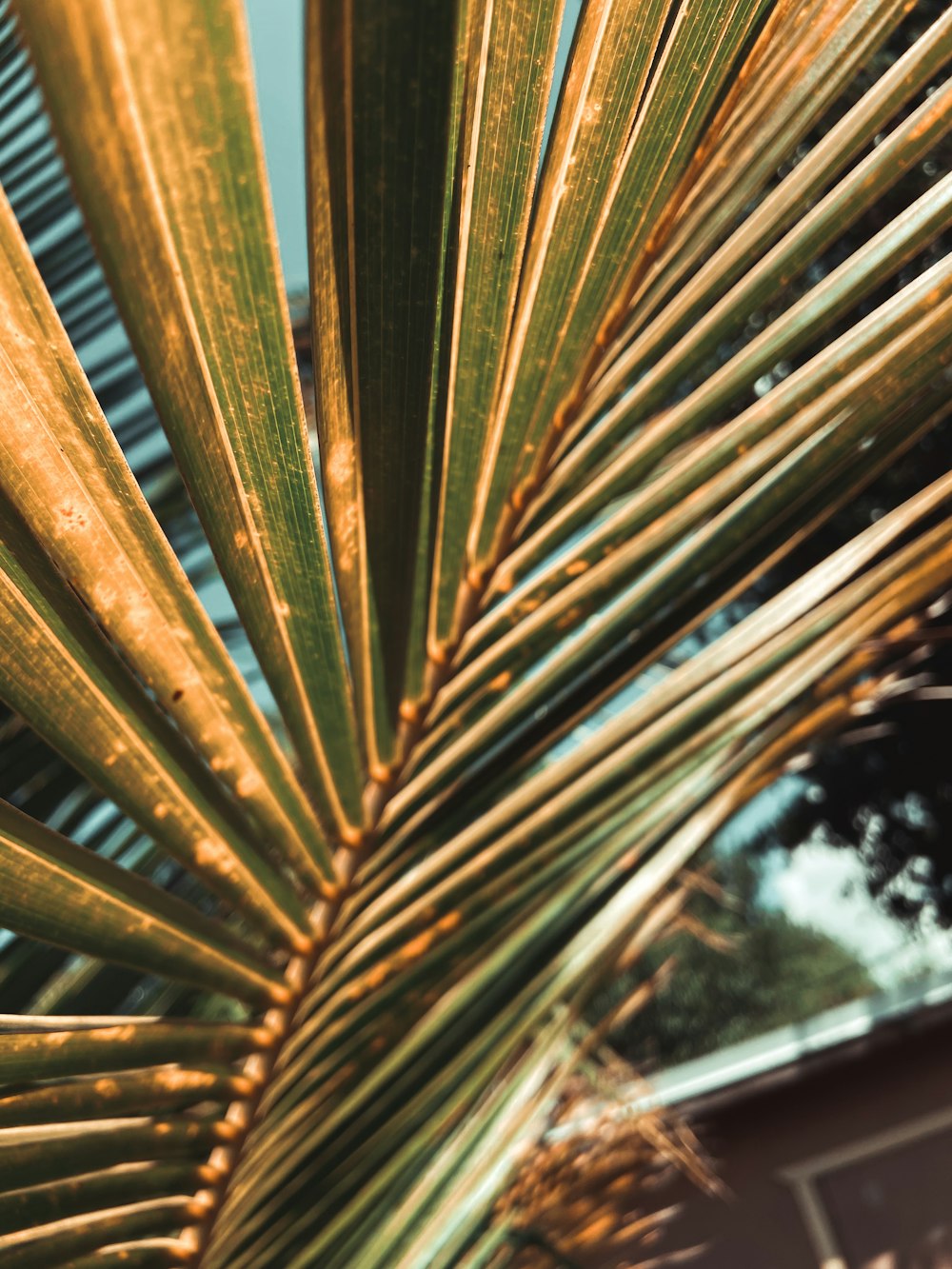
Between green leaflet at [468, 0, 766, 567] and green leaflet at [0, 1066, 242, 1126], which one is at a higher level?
green leaflet at [468, 0, 766, 567]

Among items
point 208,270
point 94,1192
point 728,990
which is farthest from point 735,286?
point 728,990

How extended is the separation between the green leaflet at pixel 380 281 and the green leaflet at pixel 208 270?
0.14 ft

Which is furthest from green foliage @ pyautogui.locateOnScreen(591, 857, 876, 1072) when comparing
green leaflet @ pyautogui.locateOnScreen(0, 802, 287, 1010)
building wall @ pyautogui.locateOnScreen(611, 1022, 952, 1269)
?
green leaflet @ pyautogui.locateOnScreen(0, 802, 287, 1010)

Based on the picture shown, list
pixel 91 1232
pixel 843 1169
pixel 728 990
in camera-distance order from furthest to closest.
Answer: pixel 728 990, pixel 843 1169, pixel 91 1232

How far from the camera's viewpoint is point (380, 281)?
0.49 meters

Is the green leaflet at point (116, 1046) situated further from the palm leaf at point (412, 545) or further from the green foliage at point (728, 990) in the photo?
the green foliage at point (728, 990)

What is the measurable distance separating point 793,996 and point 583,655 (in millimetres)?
5837

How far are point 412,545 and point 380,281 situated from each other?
0.21 metres

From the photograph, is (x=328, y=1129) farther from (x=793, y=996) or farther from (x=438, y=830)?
(x=793, y=996)

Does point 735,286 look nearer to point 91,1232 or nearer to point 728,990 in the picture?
point 91,1232

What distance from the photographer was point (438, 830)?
0.76 meters

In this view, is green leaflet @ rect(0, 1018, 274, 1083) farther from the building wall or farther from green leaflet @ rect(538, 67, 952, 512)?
the building wall

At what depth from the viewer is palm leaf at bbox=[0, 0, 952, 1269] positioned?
1.44 ft

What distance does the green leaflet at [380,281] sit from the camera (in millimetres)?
394
